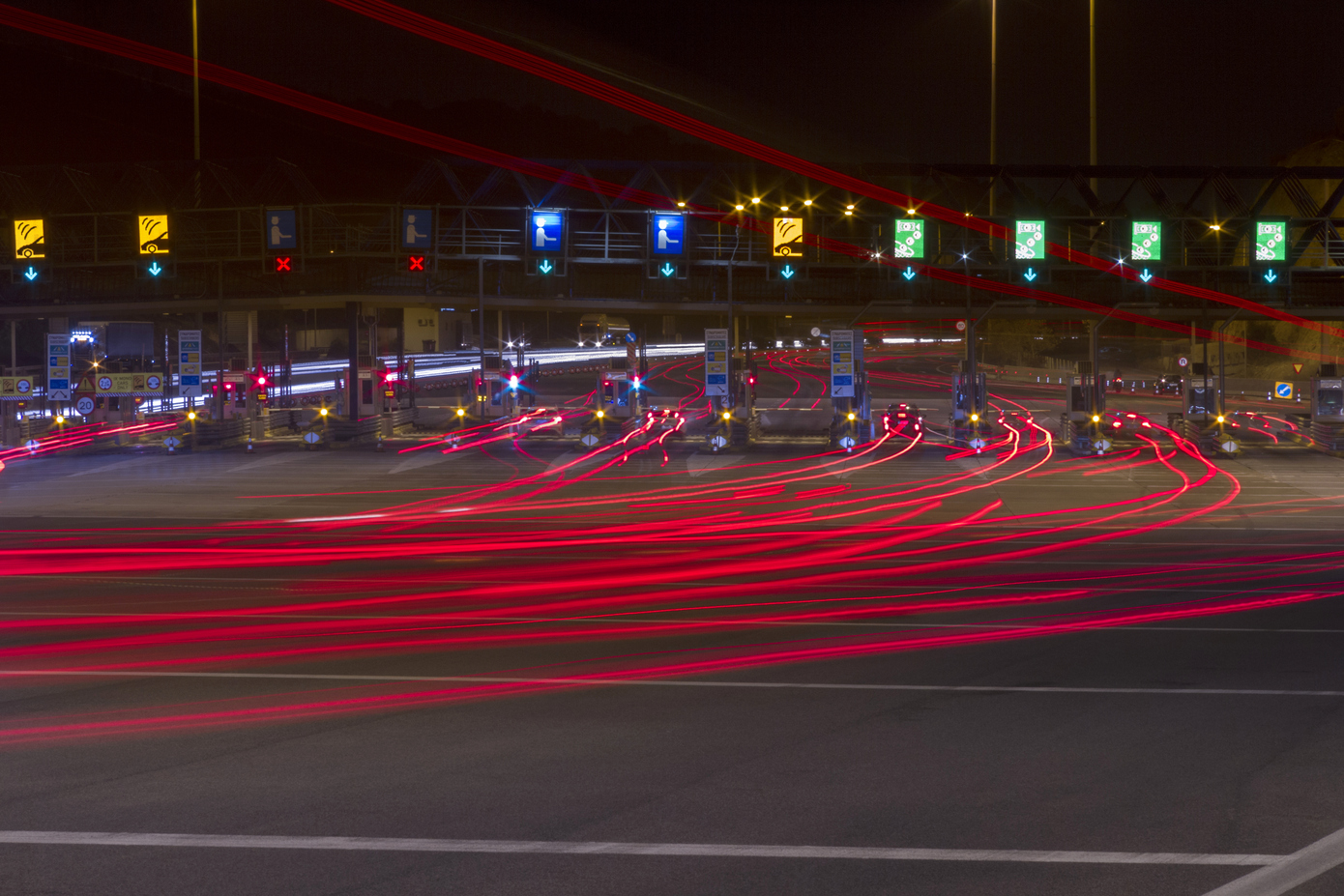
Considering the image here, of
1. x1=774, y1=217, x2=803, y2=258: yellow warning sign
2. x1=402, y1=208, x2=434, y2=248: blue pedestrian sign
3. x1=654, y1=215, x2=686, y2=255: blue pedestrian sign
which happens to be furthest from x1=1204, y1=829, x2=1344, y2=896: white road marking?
x1=402, y1=208, x2=434, y2=248: blue pedestrian sign

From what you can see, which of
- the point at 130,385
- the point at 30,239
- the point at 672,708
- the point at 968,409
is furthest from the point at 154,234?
the point at 672,708

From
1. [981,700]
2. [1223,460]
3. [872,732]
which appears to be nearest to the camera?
[872,732]

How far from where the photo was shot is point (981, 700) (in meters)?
9.09

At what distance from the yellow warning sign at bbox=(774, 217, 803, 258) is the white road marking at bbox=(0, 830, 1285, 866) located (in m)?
33.9

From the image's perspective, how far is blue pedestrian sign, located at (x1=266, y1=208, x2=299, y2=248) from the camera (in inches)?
1511

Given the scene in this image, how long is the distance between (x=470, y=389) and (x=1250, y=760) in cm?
3909

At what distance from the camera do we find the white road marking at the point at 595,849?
5.97m

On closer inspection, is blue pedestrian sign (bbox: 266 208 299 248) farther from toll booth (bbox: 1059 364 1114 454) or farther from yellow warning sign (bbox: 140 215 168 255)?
toll booth (bbox: 1059 364 1114 454)

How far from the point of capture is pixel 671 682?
382 inches

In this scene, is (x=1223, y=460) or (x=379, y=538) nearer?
(x=379, y=538)

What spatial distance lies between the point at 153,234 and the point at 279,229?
4.16 metres

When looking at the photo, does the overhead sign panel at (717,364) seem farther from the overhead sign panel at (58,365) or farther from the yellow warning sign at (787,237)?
the overhead sign panel at (58,365)

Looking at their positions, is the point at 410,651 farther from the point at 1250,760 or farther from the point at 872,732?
the point at 1250,760

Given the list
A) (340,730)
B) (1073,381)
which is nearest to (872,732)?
(340,730)
